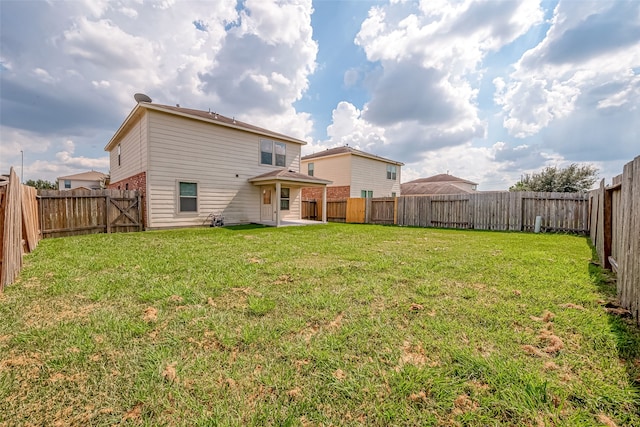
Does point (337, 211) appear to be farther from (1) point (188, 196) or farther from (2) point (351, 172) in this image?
(1) point (188, 196)

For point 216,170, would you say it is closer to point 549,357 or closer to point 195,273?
point 195,273

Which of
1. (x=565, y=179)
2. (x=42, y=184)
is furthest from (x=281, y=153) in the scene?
(x=42, y=184)

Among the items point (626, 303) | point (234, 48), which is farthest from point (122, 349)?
point (234, 48)

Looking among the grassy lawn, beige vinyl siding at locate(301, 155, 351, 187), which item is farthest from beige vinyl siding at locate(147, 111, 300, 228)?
beige vinyl siding at locate(301, 155, 351, 187)

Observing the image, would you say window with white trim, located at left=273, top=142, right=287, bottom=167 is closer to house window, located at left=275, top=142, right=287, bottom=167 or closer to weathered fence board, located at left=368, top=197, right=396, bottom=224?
house window, located at left=275, top=142, right=287, bottom=167

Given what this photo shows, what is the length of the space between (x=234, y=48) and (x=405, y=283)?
13306 mm

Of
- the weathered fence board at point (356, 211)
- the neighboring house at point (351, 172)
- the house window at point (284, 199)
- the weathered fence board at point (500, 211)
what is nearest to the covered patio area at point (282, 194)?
the house window at point (284, 199)

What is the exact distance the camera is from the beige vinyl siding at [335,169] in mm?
20844

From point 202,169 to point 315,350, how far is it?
11840 mm

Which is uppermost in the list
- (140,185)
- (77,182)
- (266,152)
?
(77,182)

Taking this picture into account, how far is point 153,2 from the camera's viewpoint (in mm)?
8727

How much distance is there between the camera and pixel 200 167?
12.0 meters

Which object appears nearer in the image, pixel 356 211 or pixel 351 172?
pixel 356 211

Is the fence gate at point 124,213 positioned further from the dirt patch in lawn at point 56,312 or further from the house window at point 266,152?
the dirt patch in lawn at point 56,312
